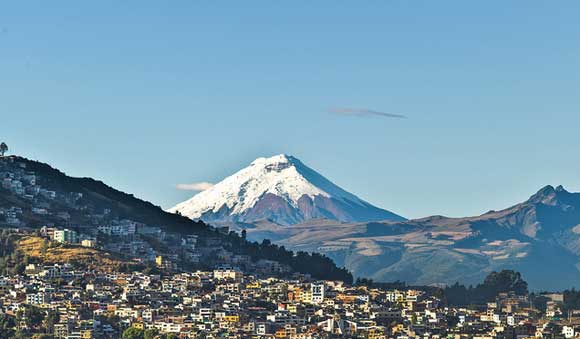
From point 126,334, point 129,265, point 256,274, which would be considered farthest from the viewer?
point 256,274

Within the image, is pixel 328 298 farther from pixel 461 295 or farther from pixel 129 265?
pixel 461 295

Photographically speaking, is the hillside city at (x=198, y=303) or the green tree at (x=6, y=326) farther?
the hillside city at (x=198, y=303)

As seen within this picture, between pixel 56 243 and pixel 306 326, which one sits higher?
pixel 56 243

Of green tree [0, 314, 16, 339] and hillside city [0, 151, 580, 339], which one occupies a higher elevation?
hillside city [0, 151, 580, 339]

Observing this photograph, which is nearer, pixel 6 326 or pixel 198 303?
pixel 6 326

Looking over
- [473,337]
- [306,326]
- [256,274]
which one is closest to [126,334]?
[306,326]

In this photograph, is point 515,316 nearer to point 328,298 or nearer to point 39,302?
point 328,298

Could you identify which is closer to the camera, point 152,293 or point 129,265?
point 152,293

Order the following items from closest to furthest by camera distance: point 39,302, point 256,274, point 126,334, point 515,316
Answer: point 126,334 < point 39,302 < point 515,316 < point 256,274

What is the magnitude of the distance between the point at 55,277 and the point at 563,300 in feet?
213

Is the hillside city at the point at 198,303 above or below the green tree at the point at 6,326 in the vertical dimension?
above

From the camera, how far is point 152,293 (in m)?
160

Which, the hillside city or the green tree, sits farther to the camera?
the hillside city

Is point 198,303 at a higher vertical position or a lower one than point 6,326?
higher
